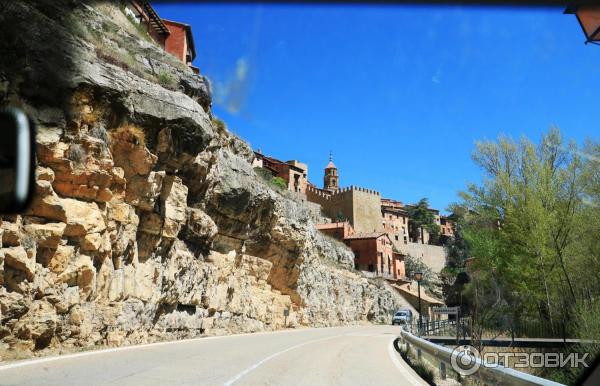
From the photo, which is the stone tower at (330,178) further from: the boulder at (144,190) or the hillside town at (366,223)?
the boulder at (144,190)

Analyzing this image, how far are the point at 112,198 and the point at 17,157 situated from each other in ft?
49.7

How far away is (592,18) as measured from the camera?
5156 mm

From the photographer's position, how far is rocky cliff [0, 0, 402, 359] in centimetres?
1356

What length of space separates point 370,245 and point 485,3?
257 ft

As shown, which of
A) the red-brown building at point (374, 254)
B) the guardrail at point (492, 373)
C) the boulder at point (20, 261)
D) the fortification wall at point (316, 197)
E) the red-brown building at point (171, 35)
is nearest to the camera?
the guardrail at point (492, 373)

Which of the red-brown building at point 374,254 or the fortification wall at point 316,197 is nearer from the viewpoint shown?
the red-brown building at point 374,254

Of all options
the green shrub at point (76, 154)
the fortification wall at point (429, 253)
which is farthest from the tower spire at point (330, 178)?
the green shrub at point (76, 154)

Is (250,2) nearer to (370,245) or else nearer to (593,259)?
(593,259)

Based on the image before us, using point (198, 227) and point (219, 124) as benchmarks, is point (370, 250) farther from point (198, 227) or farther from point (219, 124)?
point (198, 227)

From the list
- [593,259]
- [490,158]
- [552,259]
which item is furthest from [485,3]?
[490,158]

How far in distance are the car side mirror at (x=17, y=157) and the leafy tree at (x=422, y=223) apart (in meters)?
122

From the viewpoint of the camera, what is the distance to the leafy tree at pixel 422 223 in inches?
4788

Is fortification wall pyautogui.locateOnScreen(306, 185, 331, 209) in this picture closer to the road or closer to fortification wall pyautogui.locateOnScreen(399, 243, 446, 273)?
fortification wall pyautogui.locateOnScreen(399, 243, 446, 273)

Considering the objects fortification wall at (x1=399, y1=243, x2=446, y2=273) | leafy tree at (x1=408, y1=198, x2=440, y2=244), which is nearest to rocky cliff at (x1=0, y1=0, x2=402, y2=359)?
fortification wall at (x1=399, y1=243, x2=446, y2=273)
